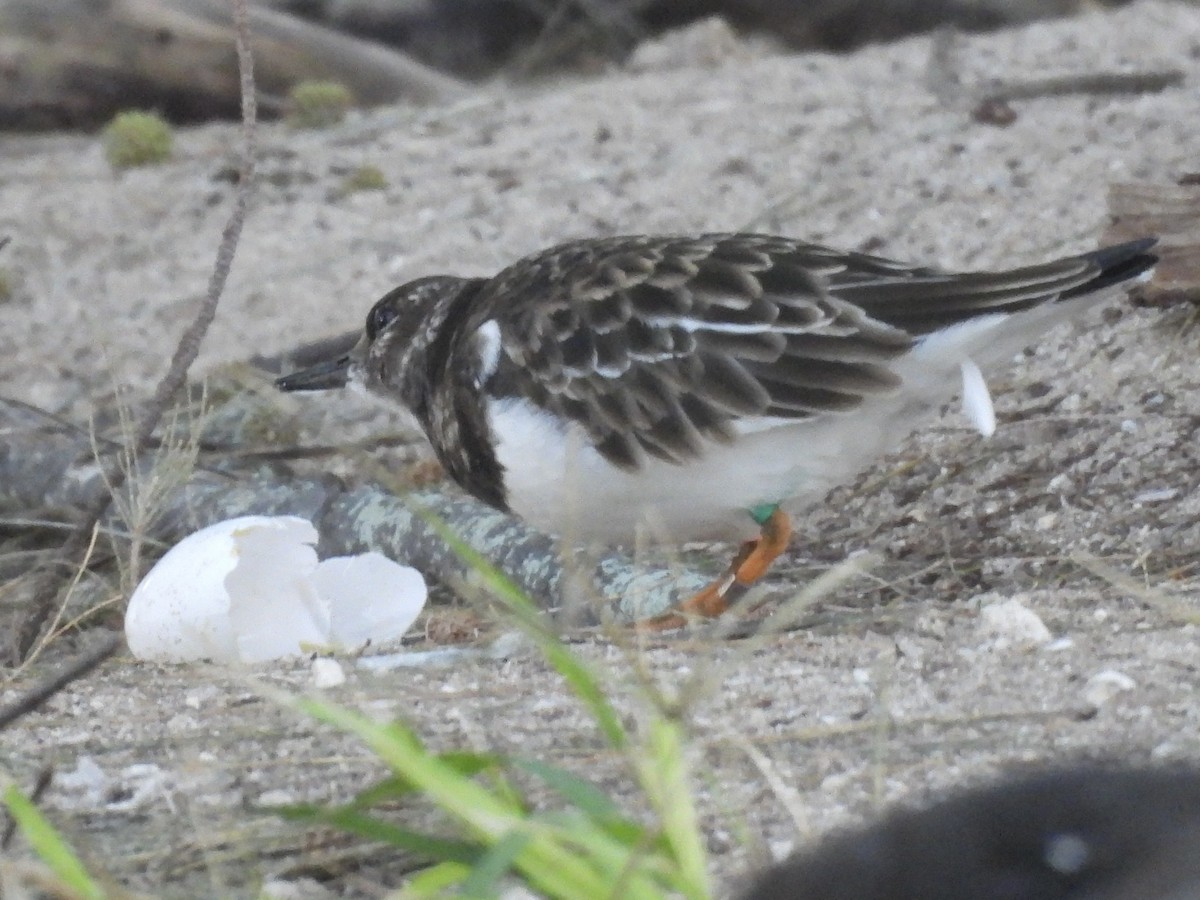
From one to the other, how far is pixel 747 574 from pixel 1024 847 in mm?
1679

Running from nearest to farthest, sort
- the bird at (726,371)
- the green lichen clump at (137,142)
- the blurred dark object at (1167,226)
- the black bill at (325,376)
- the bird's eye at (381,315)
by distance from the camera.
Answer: the bird at (726,371), the blurred dark object at (1167,226), the bird's eye at (381,315), the black bill at (325,376), the green lichen clump at (137,142)

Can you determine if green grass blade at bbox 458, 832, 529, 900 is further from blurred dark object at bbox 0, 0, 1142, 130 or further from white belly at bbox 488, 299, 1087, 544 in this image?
blurred dark object at bbox 0, 0, 1142, 130

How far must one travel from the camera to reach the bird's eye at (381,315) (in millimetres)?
3557

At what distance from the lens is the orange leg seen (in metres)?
2.91

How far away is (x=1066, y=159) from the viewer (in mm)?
4539

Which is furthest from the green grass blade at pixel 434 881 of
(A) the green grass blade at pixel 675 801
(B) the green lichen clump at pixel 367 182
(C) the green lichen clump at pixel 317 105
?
(C) the green lichen clump at pixel 317 105

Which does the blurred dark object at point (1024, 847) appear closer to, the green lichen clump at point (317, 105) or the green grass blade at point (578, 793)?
the green grass blade at point (578, 793)

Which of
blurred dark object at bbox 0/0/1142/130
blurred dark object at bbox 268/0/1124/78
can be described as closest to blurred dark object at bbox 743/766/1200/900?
blurred dark object at bbox 0/0/1142/130

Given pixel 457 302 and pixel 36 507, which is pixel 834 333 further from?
pixel 36 507

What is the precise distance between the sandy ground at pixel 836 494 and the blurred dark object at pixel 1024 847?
0.23m

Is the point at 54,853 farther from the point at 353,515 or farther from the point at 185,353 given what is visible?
the point at 353,515

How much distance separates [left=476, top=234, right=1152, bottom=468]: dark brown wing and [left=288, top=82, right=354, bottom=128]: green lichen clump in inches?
126

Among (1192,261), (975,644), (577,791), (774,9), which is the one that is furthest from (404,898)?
(774,9)

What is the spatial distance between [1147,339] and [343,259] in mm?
2257
